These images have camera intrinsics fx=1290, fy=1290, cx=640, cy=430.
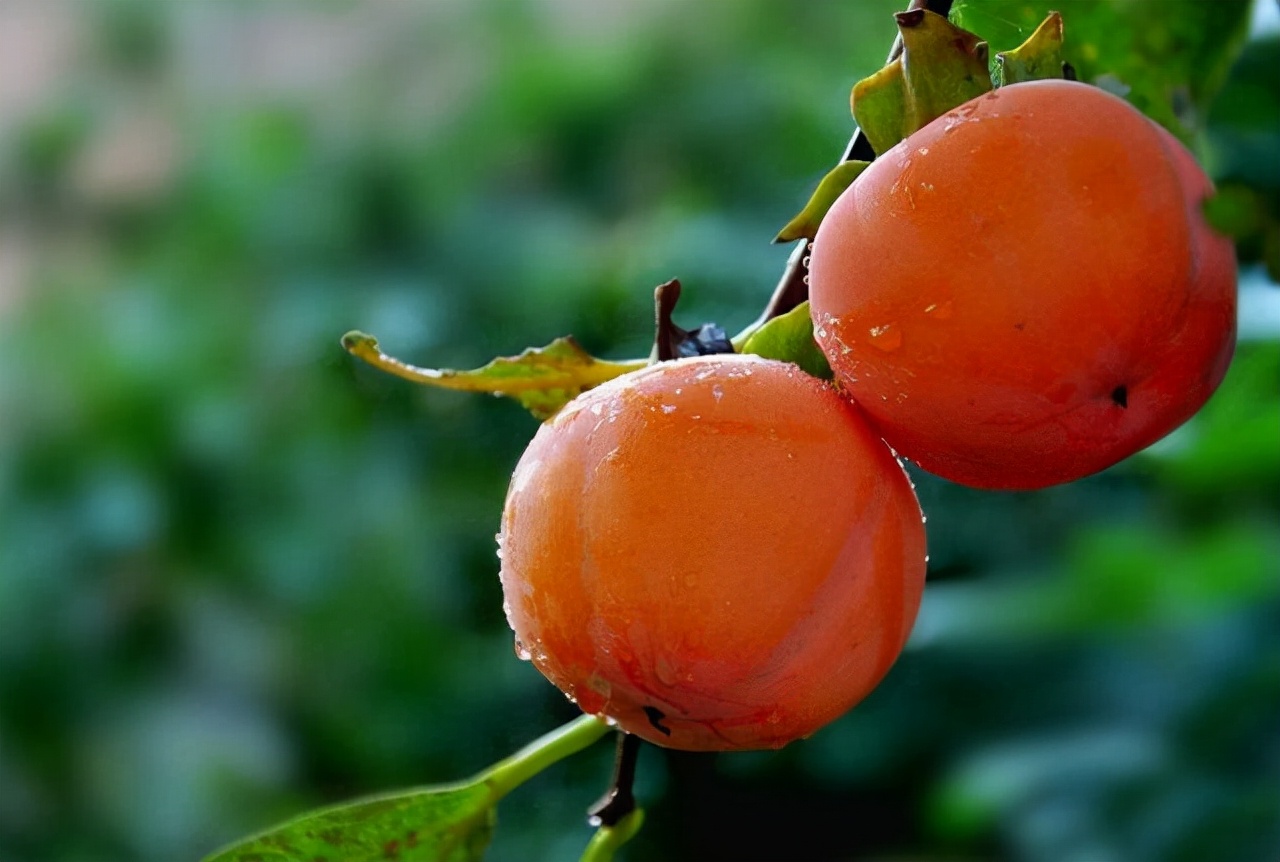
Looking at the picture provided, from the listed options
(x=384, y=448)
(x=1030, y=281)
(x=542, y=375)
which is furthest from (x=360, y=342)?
(x=384, y=448)

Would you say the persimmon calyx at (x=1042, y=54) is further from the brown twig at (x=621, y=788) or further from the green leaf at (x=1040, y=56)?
the brown twig at (x=621, y=788)

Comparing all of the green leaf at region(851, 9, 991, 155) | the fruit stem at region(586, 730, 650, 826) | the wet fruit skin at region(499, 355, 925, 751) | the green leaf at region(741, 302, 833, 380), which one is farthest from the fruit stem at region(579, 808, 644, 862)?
the green leaf at region(851, 9, 991, 155)

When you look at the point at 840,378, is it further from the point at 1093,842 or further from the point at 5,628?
the point at 5,628

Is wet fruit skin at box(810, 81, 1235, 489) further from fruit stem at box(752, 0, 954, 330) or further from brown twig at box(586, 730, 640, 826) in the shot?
brown twig at box(586, 730, 640, 826)

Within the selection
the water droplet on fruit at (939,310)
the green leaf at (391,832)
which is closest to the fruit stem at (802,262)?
the water droplet on fruit at (939,310)

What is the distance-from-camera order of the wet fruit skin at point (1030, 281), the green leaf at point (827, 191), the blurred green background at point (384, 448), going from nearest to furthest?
the wet fruit skin at point (1030, 281), the green leaf at point (827, 191), the blurred green background at point (384, 448)

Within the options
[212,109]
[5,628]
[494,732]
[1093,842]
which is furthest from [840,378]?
[212,109]

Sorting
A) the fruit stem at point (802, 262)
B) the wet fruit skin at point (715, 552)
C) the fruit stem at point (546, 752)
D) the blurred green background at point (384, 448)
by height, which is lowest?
the blurred green background at point (384, 448)

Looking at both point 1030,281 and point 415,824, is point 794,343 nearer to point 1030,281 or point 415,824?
point 1030,281
